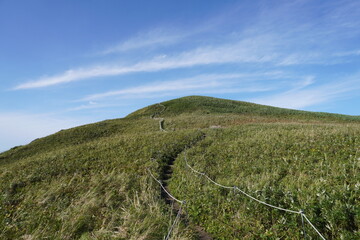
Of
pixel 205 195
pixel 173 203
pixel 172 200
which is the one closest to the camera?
pixel 205 195

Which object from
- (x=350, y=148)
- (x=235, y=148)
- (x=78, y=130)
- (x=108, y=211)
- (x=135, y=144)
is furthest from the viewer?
(x=78, y=130)

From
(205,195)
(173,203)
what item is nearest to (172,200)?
(173,203)

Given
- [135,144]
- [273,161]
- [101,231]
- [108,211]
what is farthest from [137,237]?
[135,144]

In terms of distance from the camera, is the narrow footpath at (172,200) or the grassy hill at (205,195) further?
the narrow footpath at (172,200)

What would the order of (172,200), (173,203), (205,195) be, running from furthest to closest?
(172,200) → (173,203) → (205,195)

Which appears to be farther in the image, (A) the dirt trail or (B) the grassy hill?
(A) the dirt trail

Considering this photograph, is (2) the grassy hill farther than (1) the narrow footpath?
No

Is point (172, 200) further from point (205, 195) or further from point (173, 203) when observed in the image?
point (205, 195)

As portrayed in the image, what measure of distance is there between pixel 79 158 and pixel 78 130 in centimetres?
2487

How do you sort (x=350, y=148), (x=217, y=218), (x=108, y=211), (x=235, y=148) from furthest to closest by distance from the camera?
(x=235, y=148), (x=350, y=148), (x=108, y=211), (x=217, y=218)

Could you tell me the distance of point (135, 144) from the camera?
2303cm

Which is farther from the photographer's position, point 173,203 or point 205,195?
point 173,203

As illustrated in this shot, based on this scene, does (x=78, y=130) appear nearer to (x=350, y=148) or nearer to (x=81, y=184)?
(x=81, y=184)

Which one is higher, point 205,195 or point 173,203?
point 205,195
